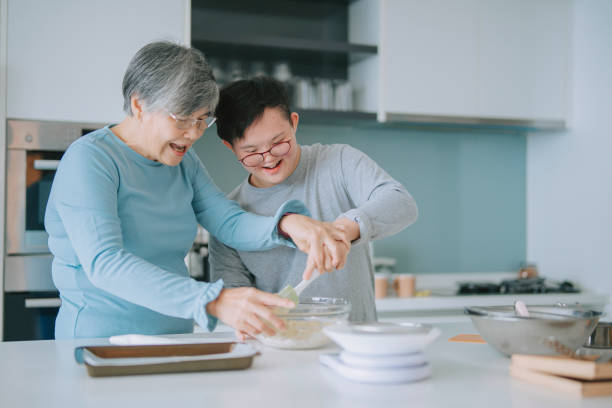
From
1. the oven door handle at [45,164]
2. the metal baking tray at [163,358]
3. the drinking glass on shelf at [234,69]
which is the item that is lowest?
the metal baking tray at [163,358]

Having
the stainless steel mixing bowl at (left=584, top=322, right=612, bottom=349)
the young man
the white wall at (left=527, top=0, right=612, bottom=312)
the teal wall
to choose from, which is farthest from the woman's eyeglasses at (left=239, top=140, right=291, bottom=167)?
the white wall at (left=527, top=0, right=612, bottom=312)

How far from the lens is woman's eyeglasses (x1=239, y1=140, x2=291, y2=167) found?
1.59 metres

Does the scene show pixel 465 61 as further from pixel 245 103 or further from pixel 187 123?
pixel 187 123

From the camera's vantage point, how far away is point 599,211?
3.39 meters

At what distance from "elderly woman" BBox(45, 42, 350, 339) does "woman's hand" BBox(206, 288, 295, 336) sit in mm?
35

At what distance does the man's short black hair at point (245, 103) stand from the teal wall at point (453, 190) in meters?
1.80

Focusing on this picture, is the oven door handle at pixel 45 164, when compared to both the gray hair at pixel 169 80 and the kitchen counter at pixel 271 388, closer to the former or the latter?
Answer: the gray hair at pixel 169 80

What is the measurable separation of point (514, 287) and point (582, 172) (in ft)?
2.46

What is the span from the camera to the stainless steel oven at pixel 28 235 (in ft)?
8.48

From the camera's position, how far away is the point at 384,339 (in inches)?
39.4

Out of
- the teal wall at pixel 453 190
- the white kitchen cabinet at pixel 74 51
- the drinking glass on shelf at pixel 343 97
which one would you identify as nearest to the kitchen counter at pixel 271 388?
the white kitchen cabinet at pixel 74 51

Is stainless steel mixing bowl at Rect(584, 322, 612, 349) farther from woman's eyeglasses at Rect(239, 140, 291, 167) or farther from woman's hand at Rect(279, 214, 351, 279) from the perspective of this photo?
woman's eyeglasses at Rect(239, 140, 291, 167)

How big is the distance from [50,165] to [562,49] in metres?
2.73

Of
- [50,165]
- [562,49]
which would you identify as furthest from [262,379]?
[562,49]
